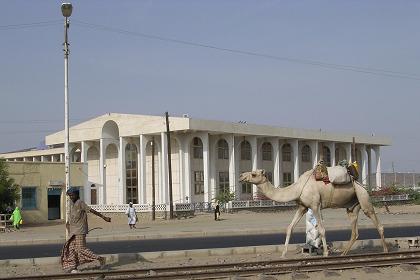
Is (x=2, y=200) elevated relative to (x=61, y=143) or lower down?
lower down

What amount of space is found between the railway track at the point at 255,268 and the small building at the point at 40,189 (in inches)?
1534

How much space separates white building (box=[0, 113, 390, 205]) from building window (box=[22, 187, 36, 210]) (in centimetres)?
693

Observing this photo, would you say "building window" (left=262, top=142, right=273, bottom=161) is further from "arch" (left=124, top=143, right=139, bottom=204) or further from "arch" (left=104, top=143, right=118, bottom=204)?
"arch" (left=104, top=143, right=118, bottom=204)

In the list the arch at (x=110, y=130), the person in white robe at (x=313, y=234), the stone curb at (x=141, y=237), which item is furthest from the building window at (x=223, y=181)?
the person in white robe at (x=313, y=234)

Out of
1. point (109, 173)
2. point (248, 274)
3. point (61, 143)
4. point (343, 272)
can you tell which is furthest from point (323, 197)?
point (61, 143)

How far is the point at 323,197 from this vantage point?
1722 centimetres

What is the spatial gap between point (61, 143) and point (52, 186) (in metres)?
20.4

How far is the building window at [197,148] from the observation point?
65625mm

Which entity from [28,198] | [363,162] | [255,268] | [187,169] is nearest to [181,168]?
[187,169]

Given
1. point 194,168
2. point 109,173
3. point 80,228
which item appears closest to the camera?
point 80,228

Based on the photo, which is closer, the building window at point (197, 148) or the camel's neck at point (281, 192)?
the camel's neck at point (281, 192)

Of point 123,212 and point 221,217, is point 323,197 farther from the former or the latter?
point 123,212

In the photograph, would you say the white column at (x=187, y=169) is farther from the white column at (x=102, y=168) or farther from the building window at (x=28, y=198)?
the building window at (x=28, y=198)

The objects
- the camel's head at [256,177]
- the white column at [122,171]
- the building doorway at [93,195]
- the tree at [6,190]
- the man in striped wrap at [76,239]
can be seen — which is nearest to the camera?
the man in striped wrap at [76,239]
